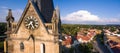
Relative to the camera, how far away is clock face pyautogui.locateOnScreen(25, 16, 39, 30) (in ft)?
93.6

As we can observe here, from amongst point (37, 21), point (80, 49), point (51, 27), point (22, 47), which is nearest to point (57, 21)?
point (51, 27)

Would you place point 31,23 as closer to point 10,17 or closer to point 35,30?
point 35,30

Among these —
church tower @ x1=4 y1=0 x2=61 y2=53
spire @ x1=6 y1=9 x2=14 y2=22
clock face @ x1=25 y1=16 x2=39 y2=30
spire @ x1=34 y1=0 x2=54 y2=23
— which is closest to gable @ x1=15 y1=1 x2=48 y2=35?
church tower @ x1=4 y1=0 x2=61 y2=53

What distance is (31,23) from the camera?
28875mm

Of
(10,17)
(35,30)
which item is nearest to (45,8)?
(35,30)

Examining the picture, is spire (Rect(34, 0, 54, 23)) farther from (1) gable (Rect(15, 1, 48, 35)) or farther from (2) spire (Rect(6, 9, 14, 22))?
(2) spire (Rect(6, 9, 14, 22))

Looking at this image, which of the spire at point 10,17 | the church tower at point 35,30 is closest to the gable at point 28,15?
the church tower at point 35,30

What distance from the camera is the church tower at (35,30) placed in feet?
90.2

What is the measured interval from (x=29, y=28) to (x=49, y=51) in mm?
4779

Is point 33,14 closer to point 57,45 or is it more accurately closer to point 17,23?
point 17,23

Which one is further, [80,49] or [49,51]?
[80,49]

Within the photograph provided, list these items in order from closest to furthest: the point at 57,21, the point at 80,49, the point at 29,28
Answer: the point at 57,21 < the point at 29,28 < the point at 80,49

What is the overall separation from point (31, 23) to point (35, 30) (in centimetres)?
123

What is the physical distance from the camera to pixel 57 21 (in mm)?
26984
